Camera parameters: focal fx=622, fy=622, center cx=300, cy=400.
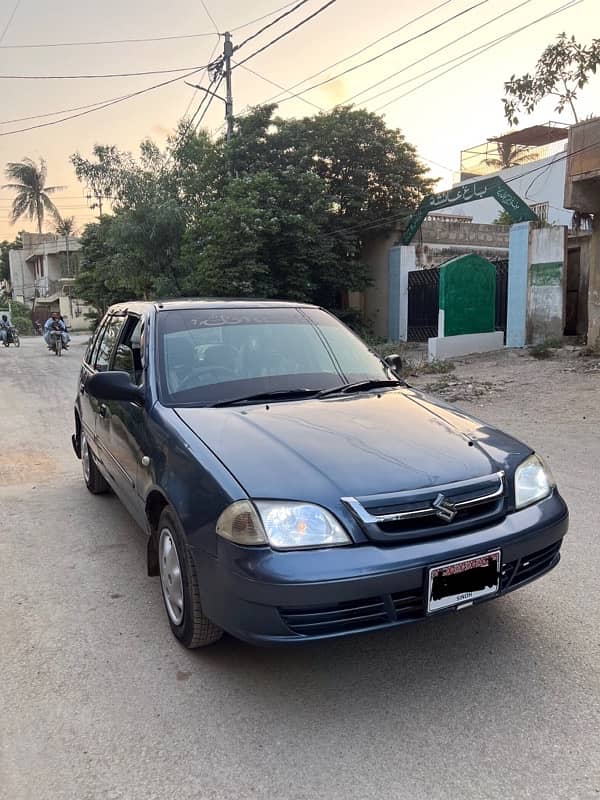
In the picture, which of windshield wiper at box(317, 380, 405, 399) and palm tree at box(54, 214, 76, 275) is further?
palm tree at box(54, 214, 76, 275)

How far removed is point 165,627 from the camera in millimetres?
3156

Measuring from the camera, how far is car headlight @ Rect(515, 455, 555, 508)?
276 cm

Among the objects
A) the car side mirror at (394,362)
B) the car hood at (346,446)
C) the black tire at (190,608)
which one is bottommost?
the black tire at (190,608)

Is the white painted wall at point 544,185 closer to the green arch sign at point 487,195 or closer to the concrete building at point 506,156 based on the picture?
the concrete building at point 506,156

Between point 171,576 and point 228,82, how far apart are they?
18.7 metres

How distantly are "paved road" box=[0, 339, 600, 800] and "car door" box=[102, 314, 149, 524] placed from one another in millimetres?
608

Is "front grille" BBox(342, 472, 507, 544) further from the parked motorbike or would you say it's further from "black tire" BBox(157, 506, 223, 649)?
the parked motorbike

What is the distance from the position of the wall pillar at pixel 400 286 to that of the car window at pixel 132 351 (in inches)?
629

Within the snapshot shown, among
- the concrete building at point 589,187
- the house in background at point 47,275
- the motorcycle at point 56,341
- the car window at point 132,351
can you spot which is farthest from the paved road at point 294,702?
the house in background at point 47,275

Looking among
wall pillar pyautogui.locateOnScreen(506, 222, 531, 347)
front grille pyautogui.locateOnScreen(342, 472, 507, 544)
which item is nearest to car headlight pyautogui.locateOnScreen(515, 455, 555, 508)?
front grille pyautogui.locateOnScreen(342, 472, 507, 544)

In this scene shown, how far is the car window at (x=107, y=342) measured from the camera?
460cm

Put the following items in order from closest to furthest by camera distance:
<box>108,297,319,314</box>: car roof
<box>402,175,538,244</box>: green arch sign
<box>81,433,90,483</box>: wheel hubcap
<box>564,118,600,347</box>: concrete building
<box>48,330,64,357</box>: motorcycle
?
<box>108,297,319,314</box>: car roof, <box>81,433,90,483</box>: wheel hubcap, <box>564,118,600,347</box>: concrete building, <box>402,175,538,244</box>: green arch sign, <box>48,330,64,357</box>: motorcycle

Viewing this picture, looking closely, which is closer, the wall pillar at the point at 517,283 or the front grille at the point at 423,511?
the front grille at the point at 423,511

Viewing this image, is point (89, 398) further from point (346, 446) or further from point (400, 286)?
point (400, 286)
